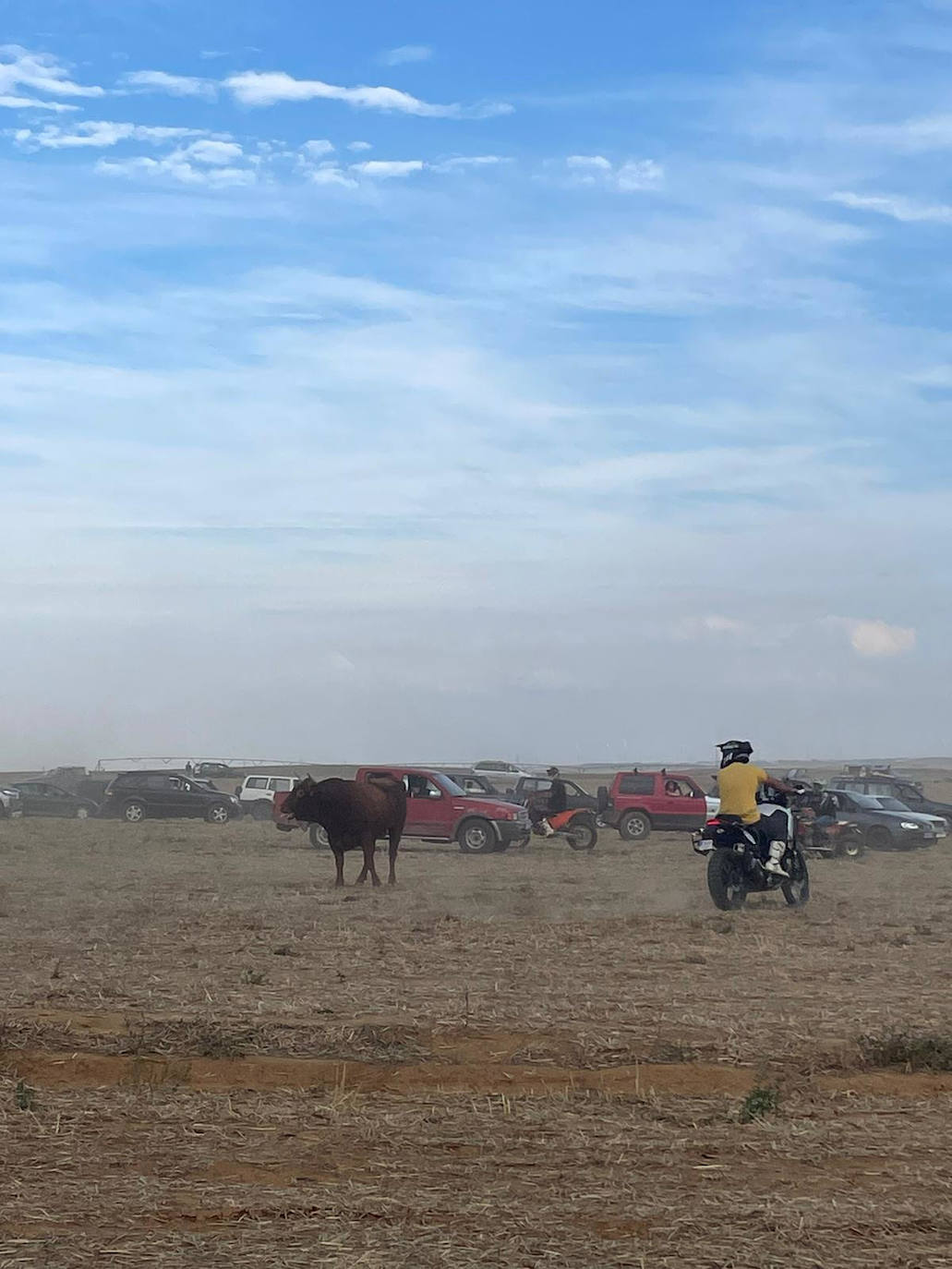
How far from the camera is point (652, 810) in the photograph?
3875 centimetres

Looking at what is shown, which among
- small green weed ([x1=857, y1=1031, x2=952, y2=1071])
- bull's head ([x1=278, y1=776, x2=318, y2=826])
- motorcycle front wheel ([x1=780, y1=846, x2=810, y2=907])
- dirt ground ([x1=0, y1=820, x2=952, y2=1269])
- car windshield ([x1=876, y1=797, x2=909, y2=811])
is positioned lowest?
dirt ground ([x1=0, y1=820, x2=952, y2=1269])

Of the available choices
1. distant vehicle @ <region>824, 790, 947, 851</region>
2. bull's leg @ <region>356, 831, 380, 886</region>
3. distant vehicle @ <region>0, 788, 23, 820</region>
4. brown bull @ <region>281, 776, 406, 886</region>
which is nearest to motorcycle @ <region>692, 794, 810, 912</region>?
bull's leg @ <region>356, 831, 380, 886</region>

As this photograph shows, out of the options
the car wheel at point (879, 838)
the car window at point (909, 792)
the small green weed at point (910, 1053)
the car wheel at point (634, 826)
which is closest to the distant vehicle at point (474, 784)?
the car wheel at point (634, 826)

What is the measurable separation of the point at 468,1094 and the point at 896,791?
126 feet

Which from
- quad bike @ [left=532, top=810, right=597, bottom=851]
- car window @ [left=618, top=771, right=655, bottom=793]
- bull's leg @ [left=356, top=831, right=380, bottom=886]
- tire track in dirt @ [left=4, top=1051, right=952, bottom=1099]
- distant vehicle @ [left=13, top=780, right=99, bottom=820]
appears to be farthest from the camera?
distant vehicle @ [left=13, top=780, right=99, bottom=820]

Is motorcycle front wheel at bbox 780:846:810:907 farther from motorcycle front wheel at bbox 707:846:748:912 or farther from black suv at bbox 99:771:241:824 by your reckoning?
black suv at bbox 99:771:241:824

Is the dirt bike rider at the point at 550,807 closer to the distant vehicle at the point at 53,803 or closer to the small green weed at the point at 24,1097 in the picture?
the distant vehicle at the point at 53,803

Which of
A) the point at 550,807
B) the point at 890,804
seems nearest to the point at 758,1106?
the point at 550,807

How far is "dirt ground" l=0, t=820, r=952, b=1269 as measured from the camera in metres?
6.02

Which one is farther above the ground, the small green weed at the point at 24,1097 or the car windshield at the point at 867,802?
the car windshield at the point at 867,802

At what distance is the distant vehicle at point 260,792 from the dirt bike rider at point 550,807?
53.4 ft

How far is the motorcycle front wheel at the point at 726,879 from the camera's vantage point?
61.3 ft

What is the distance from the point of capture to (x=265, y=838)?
37.6m

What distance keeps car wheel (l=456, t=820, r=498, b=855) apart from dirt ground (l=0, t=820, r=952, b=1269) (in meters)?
Result: 15.6
